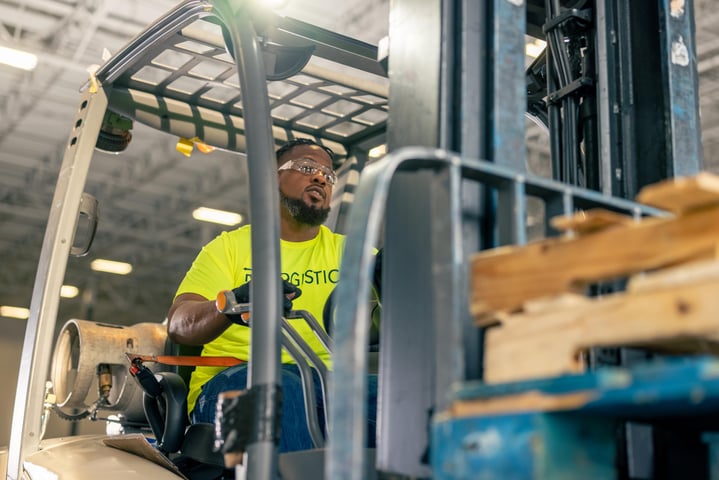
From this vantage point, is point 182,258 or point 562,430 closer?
point 562,430

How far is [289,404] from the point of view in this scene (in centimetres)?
273

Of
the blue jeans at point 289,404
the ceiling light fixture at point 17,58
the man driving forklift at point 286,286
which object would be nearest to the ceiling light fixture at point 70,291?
the ceiling light fixture at point 17,58

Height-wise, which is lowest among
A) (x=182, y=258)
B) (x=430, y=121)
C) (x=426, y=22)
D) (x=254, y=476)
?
(x=254, y=476)

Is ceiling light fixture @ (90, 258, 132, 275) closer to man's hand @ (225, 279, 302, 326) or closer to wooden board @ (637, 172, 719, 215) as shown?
man's hand @ (225, 279, 302, 326)

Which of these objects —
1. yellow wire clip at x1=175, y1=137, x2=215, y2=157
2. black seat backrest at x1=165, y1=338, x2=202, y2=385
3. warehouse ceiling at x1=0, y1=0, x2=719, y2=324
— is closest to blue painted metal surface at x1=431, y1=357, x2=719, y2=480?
black seat backrest at x1=165, y1=338, x2=202, y2=385

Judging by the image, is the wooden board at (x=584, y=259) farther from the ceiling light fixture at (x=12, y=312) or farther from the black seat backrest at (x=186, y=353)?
the ceiling light fixture at (x=12, y=312)

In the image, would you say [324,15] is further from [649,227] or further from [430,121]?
[649,227]

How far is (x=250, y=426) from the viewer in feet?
6.75

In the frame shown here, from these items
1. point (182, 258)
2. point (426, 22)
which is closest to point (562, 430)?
point (426, 22)

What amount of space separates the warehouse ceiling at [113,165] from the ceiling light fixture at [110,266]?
25 centimetres

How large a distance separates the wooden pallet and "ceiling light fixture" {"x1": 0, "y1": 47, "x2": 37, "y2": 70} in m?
10.6

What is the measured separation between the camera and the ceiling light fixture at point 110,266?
878 inches

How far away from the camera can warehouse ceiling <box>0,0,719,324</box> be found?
1038cm

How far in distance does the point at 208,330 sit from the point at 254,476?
109 cm
